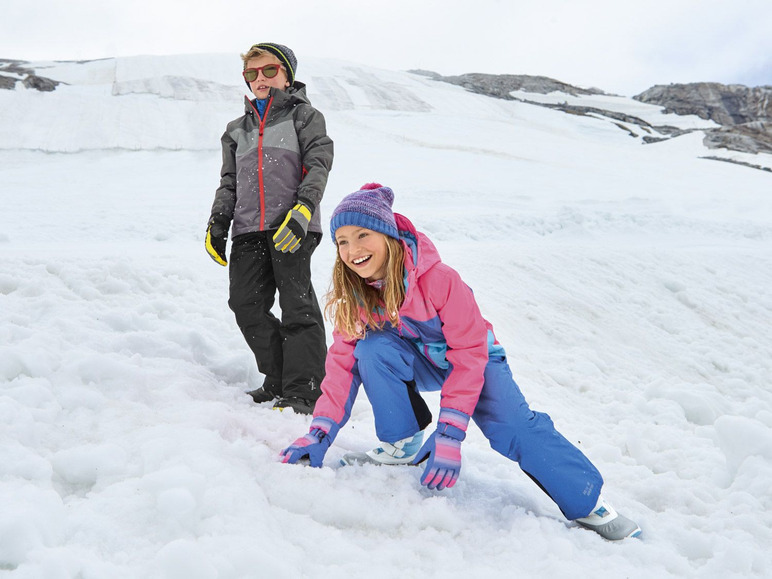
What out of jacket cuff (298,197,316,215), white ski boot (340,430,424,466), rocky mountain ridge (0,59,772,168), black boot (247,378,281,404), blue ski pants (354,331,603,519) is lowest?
black boot (247,378,281,404)

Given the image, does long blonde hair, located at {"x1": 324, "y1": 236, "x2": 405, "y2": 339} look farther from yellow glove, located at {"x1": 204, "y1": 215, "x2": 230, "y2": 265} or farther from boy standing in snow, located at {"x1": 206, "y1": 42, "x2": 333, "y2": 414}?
yellow glove, located at {"x1": 204, "y1": 215, "x2": 230, "y2": 265}

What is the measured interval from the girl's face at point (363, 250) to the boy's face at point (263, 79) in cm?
127

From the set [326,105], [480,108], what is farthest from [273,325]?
[480,108]

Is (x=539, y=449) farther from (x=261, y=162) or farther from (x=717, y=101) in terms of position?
(x=717, y=101)

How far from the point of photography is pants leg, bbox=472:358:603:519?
210 centimetres

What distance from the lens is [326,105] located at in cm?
2062

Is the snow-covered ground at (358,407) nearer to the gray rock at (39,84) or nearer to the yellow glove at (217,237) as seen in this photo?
the yellow glove at (217,237)

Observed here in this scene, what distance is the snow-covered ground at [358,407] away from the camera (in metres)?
1.64

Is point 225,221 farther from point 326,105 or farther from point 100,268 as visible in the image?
point 326,105

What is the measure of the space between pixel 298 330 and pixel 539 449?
57.4 inches

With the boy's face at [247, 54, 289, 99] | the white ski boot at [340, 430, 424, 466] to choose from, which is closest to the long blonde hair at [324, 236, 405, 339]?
the white ski boot at [340, 430, 424, 466]

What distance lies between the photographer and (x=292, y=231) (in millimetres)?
2723

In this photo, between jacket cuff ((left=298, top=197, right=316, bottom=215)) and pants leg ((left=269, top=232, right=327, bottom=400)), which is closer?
jacket cuff ((left=298, top=197, right=316, bottom=215))

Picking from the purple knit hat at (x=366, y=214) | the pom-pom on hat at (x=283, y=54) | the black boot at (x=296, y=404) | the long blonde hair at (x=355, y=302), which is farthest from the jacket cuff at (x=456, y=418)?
the pom-pom on hat at (x=283, y=54)
